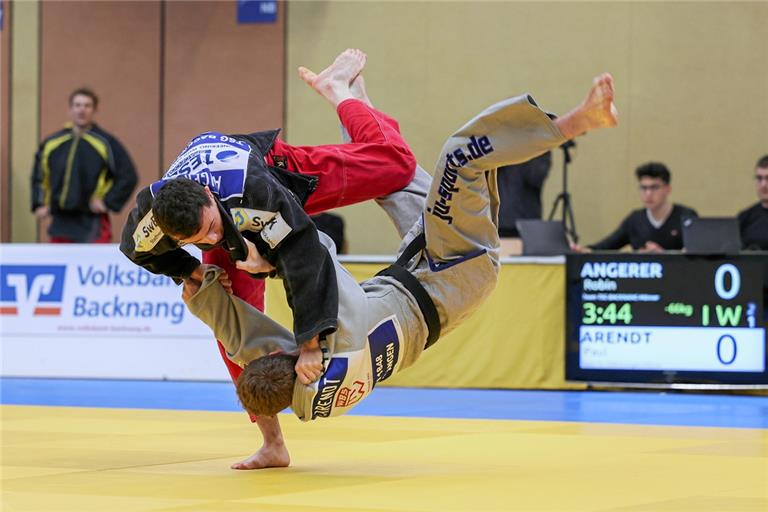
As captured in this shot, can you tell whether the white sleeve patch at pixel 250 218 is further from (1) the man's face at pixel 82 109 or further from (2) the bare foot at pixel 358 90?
(1) the man's face at pixel 82 109

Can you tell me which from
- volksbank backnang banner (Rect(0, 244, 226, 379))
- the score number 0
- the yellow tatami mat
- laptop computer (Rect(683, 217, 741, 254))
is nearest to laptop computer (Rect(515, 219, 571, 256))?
laptop computer (Rect(683, 217, 741, 254))

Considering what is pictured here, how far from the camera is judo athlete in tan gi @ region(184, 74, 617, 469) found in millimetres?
4402

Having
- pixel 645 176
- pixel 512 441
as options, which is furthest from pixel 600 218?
pixel 512 441

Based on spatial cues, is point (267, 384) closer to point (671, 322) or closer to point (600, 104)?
point (600, 104)

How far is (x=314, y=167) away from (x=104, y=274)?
526 cm

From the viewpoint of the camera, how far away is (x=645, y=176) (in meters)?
10.3

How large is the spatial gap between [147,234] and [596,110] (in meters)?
1.66

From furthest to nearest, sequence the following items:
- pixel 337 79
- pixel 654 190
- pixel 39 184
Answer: pixel 39 184 → pixel 654 190 → pixel 337 79

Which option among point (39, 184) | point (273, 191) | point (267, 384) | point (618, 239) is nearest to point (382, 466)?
point (267, 384)

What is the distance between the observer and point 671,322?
899cm

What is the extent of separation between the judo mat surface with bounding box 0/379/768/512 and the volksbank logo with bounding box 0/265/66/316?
4.66ft

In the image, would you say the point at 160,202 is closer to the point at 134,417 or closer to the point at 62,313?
the point at 134,417

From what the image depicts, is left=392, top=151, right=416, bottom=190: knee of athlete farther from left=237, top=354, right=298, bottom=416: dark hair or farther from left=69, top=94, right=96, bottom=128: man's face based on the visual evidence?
left=69, top=94, right=96, bottom=128: man's face

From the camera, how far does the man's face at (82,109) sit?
1124 centimetres
